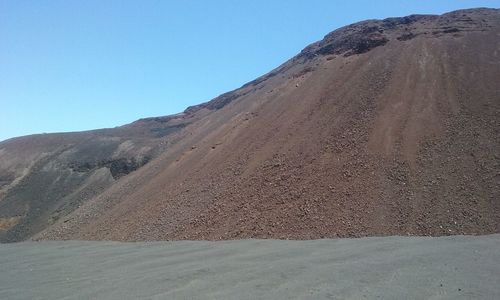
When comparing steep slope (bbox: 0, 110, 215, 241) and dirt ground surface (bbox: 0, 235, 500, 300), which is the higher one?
steep slope (bbox: 0, 110, 215, 241)

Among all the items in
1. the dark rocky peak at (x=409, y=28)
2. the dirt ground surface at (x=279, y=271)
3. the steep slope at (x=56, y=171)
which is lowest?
the dirt ground surface at (x=279, y=271)

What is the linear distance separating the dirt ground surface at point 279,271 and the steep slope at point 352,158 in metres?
2.32

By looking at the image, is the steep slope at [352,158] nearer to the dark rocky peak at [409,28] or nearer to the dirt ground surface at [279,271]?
the dark rocky peak at [409,28]

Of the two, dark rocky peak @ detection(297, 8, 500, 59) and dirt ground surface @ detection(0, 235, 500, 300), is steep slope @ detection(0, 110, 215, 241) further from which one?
dark rocky peak @ detection(297, 8, 500, 59)

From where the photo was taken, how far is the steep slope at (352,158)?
17.8m

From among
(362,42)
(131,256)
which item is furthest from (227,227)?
(362,42)

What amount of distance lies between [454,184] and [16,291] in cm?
1526

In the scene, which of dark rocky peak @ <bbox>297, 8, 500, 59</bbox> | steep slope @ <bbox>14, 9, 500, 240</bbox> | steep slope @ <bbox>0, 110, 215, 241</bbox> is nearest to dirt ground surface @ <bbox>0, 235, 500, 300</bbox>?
steep slope @ <bbox>14, 9, 500, 240</bbox>

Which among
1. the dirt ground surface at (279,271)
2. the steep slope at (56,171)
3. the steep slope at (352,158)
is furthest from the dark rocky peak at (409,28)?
the dirt ground surface at (279,271)

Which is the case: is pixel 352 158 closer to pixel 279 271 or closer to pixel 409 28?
pixel 279 271

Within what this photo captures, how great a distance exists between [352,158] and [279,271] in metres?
11.2

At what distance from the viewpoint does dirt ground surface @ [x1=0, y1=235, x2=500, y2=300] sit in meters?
9.04

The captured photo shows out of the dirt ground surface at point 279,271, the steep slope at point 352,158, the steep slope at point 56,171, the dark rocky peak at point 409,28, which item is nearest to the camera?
the dirt ground surface at point 279,271

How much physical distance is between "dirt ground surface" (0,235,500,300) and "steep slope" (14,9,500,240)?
2316 mm
